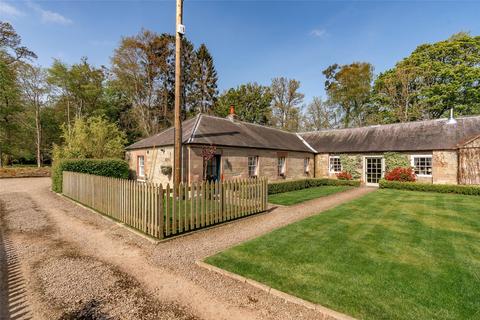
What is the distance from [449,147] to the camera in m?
16.5

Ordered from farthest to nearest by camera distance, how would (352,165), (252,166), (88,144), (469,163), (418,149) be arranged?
(352,165) → (88,144) → (418,149) → (252,166) → (469,163)

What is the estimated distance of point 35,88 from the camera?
31.8 m

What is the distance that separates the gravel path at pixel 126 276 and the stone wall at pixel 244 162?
5927mm

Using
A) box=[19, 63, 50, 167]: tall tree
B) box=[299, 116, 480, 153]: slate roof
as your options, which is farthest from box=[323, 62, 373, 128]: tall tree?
box=[19, 63, 50, 167]: tall tree

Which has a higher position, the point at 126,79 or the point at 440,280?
the point at 126,79

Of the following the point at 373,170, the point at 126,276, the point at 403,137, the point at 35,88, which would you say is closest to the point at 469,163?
the point at 403,137

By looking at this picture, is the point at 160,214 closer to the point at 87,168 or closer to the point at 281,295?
the point at 281,295

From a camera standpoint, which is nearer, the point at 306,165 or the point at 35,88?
the point at 306,165

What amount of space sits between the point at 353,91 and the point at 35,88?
4900 cm

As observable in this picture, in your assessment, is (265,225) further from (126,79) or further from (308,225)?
(126,79)

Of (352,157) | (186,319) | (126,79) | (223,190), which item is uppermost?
(126,79)

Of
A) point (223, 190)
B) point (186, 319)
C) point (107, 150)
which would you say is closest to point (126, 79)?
point (107, 150)

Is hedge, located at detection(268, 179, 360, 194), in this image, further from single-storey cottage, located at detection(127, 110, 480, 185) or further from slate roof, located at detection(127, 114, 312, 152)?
slate roof, located at detection(127, 114, 312, 152)

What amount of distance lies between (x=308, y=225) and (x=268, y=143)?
11.5 meters
